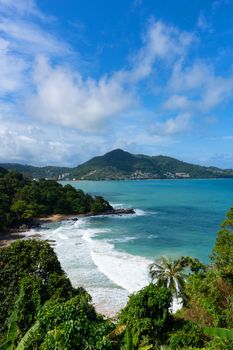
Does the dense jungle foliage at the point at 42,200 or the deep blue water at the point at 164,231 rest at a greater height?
the dense jungle foliage at the point at 42,200

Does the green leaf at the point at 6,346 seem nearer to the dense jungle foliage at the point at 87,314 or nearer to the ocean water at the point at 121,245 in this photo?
the dense jungle foliage at the point at 87,314

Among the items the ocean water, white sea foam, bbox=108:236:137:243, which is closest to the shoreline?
the ocean water

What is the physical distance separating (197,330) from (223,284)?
771cm

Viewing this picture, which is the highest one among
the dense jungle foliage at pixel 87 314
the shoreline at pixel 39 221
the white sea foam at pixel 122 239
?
the dense jungle foliage at pixel 87 314

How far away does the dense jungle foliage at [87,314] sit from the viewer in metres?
10.4

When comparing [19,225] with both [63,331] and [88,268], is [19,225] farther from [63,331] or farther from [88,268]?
[63,331]

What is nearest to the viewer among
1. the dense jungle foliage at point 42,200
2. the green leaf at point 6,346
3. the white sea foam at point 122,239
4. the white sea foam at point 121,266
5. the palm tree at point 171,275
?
the green leaf at point 6,346

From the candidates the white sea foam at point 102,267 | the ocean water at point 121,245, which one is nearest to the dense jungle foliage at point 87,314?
the white sea foam at point 102,267

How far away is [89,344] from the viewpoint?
996 centimetres

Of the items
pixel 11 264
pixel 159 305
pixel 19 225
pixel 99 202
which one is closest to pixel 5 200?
pixel 19 225

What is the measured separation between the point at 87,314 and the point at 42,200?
78356mm

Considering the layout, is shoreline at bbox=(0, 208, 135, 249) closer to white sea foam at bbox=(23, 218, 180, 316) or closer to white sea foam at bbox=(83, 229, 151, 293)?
white sea foam at bbox=(23, 218, 180, 316)

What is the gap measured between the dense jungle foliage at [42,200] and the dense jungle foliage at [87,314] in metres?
58.8

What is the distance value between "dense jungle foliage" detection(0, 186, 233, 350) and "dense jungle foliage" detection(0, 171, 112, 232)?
58770 millimetres
